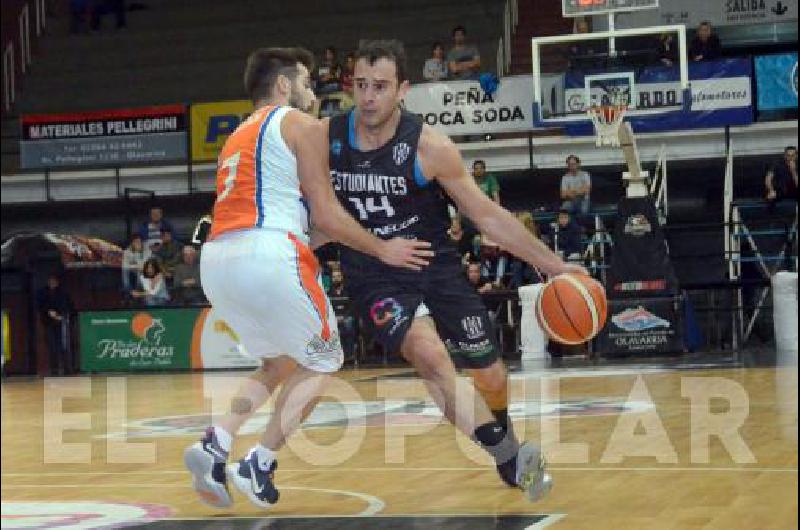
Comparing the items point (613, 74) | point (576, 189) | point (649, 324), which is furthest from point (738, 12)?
point (649, 324)

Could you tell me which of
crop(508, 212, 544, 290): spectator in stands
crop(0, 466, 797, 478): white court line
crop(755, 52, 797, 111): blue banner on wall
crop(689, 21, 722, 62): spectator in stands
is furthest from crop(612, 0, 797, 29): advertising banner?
crop(0, 466, 797, 478): white court line

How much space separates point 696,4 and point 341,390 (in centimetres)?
882

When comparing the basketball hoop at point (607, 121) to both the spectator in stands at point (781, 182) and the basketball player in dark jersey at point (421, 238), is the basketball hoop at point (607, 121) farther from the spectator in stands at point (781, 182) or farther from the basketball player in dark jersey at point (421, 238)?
the basketball player in dark jersey at point (421, 238)

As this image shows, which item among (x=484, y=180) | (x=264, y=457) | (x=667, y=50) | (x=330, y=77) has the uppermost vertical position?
(x=330, y=77)

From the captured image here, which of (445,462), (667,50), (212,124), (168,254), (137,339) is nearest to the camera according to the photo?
(445,462)

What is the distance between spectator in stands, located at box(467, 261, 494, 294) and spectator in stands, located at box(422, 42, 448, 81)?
135 inches

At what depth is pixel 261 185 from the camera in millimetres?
Result: 6090

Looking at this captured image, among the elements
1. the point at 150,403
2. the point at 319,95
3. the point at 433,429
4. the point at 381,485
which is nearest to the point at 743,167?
the point at 319,95

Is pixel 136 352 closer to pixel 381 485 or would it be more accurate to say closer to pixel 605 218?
pixel 605 218

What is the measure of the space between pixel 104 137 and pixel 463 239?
752 cm

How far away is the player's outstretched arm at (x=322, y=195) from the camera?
19.7ft

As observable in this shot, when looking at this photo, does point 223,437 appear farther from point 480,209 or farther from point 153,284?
point 153,284

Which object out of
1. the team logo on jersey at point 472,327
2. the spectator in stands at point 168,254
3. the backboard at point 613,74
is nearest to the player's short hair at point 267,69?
the team logo on jersey at point 472,327

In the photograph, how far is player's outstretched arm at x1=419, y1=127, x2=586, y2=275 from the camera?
595 centimetres
